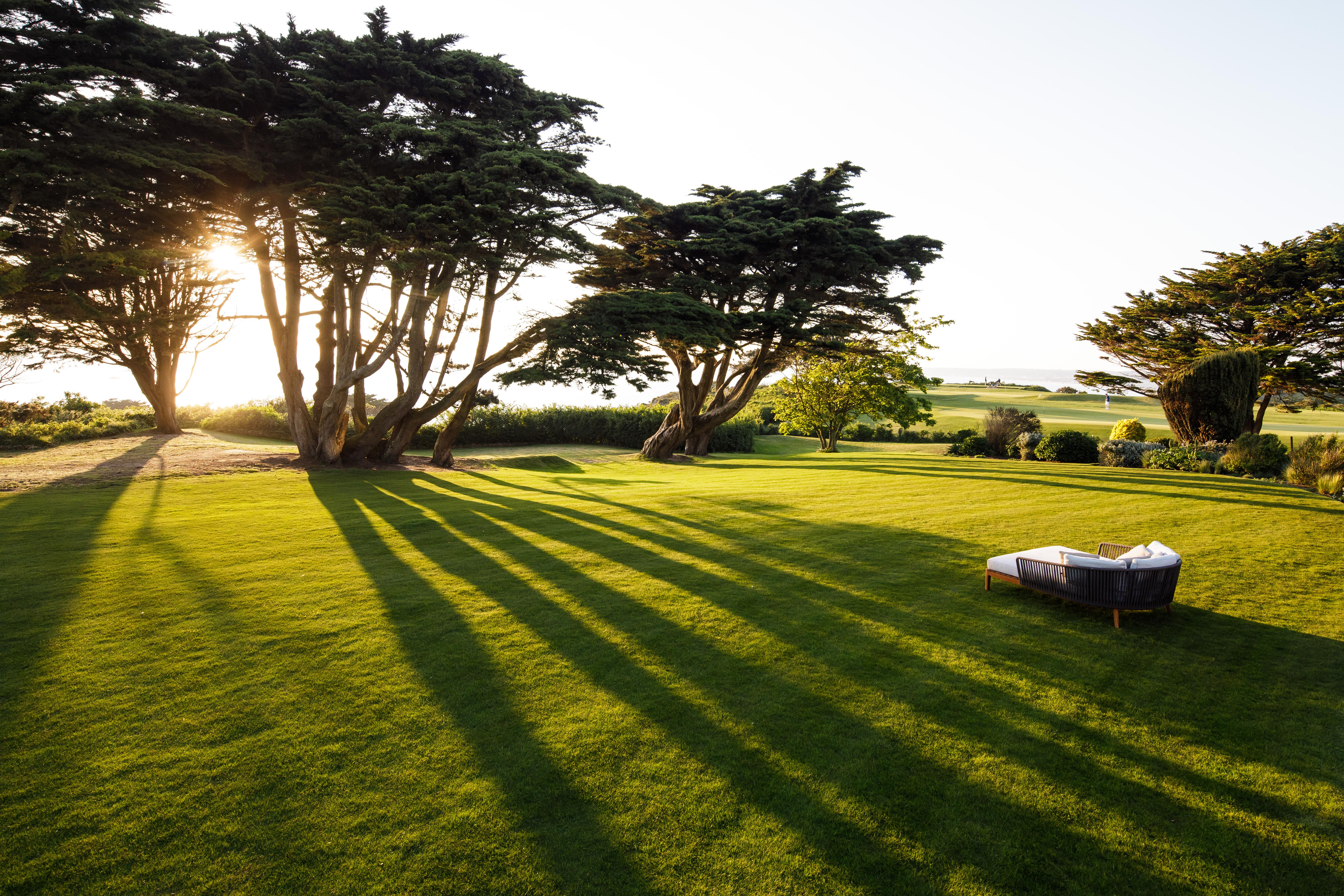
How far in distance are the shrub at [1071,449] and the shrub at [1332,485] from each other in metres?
7.88

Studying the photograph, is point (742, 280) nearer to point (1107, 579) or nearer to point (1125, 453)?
point (1125, 453)

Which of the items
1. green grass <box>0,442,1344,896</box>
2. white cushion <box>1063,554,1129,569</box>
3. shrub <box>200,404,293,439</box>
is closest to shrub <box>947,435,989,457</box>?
green grass <box>0,442,1344,896</box>

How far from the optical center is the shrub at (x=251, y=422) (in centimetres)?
2925

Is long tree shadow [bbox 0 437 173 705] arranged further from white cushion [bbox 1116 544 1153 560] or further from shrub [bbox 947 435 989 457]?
shrub [bbox 947 435 989 457]

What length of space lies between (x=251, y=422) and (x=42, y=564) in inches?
1000

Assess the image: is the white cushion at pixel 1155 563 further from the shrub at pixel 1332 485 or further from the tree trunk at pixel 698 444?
the tree trunk at pixel 698 444

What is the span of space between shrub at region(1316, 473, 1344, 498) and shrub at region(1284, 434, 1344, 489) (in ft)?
0.63

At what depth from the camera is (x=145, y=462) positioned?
17094mm

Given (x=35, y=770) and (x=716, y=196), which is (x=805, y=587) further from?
(x=716, y=196)

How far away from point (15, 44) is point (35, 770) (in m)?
16.3

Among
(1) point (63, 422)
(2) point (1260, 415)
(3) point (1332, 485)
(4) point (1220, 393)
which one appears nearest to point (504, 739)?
(3) point (1332, 485)

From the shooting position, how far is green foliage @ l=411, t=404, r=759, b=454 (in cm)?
3275

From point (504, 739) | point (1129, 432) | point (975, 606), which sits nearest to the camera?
point (504, 739)

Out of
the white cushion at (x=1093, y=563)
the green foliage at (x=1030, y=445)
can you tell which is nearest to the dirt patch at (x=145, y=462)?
the white cushion at (x=1093, y=563)
